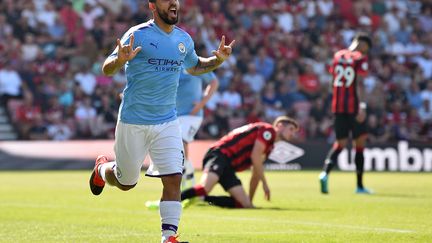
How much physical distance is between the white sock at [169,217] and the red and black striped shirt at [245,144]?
224 inches

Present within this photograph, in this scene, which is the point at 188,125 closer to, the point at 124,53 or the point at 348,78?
the point at 348,78

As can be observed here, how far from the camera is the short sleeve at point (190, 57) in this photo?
9835 mm

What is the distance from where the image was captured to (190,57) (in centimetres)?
999

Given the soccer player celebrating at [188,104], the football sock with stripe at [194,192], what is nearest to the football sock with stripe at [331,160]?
the soccer player celebrating at [188,104]

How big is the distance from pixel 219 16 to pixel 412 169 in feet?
31.7

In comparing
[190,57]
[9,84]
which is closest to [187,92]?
[190,57]

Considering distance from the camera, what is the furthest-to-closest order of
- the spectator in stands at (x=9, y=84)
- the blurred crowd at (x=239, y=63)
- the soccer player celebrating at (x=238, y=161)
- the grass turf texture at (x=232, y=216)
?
the blurred crowd at (x=239, y=63)
the spectator in stands at (x=9, y=84)
the soccer player celebrating at (x=238, y=161)
the grass turf texture at (x=232, y=216)

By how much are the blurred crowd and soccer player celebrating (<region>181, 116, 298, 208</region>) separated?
13.7m

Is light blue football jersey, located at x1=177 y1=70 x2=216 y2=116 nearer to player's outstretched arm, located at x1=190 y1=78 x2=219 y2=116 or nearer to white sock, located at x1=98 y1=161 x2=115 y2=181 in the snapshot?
player's outstretched arm, located at x1=190 y1=78 x2=219 y2=116

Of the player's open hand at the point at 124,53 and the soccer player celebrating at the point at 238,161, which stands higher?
the player's open hand at the point at 124,53

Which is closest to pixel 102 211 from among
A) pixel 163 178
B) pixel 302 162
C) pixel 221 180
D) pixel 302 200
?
pixel 221 180

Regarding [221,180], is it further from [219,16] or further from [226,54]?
[219,16]

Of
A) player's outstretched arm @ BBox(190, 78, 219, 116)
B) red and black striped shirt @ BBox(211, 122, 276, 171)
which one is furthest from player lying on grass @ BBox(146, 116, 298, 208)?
player's outstretched arm @ BBox(190, 78, 219, 116)

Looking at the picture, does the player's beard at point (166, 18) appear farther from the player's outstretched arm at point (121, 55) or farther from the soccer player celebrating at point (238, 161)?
the soccer player celebrating at point (238, 161)
